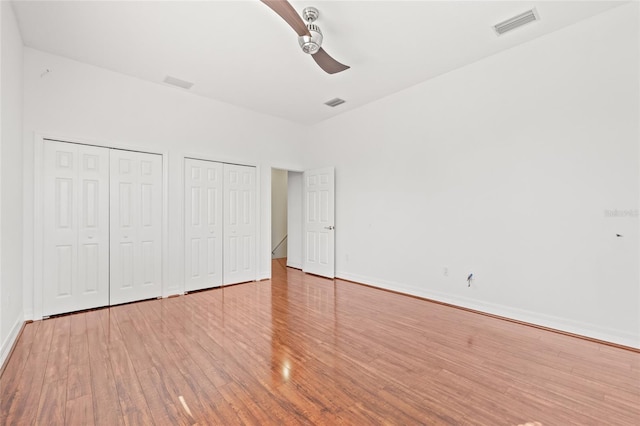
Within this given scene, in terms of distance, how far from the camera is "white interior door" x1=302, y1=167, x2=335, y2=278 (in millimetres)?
5617

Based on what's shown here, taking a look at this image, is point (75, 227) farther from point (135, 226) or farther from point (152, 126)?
point (152, 126)

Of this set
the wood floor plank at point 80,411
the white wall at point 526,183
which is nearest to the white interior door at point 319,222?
the white wall at point 526,183

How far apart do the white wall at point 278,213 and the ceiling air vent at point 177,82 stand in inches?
155

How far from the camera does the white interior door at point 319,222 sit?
5617 mm

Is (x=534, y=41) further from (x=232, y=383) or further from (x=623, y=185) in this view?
(x=232, y=383)

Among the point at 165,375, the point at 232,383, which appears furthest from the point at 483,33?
the point at 165,375

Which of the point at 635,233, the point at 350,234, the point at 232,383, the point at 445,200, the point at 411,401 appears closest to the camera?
the point at 411,401


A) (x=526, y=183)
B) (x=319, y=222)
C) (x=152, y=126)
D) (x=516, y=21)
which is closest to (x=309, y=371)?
(x=526, y=183)

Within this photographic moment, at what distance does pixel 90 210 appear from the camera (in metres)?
3.73

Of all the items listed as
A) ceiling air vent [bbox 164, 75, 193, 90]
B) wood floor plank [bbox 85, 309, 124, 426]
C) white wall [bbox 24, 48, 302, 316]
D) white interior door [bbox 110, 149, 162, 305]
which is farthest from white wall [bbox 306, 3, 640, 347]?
wood floor plank [bbox 85, 309, 124, 426]

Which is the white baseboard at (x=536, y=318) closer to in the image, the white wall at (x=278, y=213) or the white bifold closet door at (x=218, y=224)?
the white bifold closet door at (x=218, y=224)

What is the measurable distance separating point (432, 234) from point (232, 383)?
322 cm

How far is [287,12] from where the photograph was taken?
226 cm

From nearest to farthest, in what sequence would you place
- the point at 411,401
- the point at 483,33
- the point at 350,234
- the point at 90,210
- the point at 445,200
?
the point at 411,401 → the point at 483,33 → the point at 90,210 → the point at 445,200 → the point at 350,234
